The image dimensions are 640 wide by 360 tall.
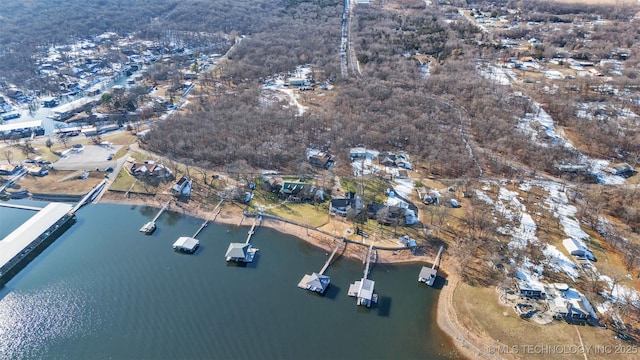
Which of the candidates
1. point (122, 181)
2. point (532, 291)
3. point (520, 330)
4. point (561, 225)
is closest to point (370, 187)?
point (561, 225)

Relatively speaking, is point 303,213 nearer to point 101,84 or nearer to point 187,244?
point 187,244

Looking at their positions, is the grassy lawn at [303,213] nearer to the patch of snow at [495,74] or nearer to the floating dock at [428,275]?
the floating dock at [428,275]

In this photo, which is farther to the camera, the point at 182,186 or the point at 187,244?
the point at 182,186

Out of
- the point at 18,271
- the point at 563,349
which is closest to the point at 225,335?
the point at 18,271

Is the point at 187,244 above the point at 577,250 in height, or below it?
above

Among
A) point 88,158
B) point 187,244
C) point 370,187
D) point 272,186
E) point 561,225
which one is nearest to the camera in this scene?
point 187,244

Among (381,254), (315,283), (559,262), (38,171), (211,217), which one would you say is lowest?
(381,254)

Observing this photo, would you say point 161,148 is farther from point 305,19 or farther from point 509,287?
point 305,19
